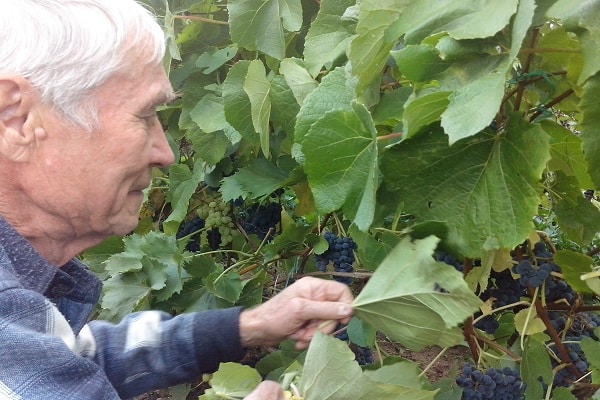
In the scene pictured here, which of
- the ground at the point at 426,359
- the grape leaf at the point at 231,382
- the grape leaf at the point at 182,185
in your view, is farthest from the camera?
the ground at the point at 426,359

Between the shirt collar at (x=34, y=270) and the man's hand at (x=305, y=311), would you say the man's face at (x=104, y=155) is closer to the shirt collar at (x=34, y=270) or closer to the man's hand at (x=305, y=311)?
the shirt collar at (x=34, y=270)

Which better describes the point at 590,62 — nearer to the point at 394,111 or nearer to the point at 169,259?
the point at 394,111

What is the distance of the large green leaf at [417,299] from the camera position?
3.20ft

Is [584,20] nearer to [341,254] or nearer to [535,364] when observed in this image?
[535,364]

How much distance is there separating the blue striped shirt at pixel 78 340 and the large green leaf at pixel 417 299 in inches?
17.8

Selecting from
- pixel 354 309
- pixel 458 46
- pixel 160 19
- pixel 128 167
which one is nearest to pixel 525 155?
pixel 458 46

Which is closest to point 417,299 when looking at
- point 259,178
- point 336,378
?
point 336,378

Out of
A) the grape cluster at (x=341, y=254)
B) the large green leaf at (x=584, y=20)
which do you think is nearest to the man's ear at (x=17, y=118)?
the large green leaf at (x=584, y=20)

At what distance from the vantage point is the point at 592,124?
1.00m

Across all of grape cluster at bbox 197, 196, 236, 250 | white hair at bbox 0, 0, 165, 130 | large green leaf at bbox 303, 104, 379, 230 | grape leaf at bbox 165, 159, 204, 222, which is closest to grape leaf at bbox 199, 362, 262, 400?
large green leaf at bbox 303, 104, 379, 230

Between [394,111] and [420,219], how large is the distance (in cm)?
23

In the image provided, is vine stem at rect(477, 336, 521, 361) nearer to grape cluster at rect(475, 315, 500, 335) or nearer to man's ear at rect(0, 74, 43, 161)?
grape cluster at rect(475, 315, 500, 335)

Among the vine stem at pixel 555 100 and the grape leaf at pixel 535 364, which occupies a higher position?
the vine stem at pixel 555 100

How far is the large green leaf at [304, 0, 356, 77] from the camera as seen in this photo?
1405 millimetres
